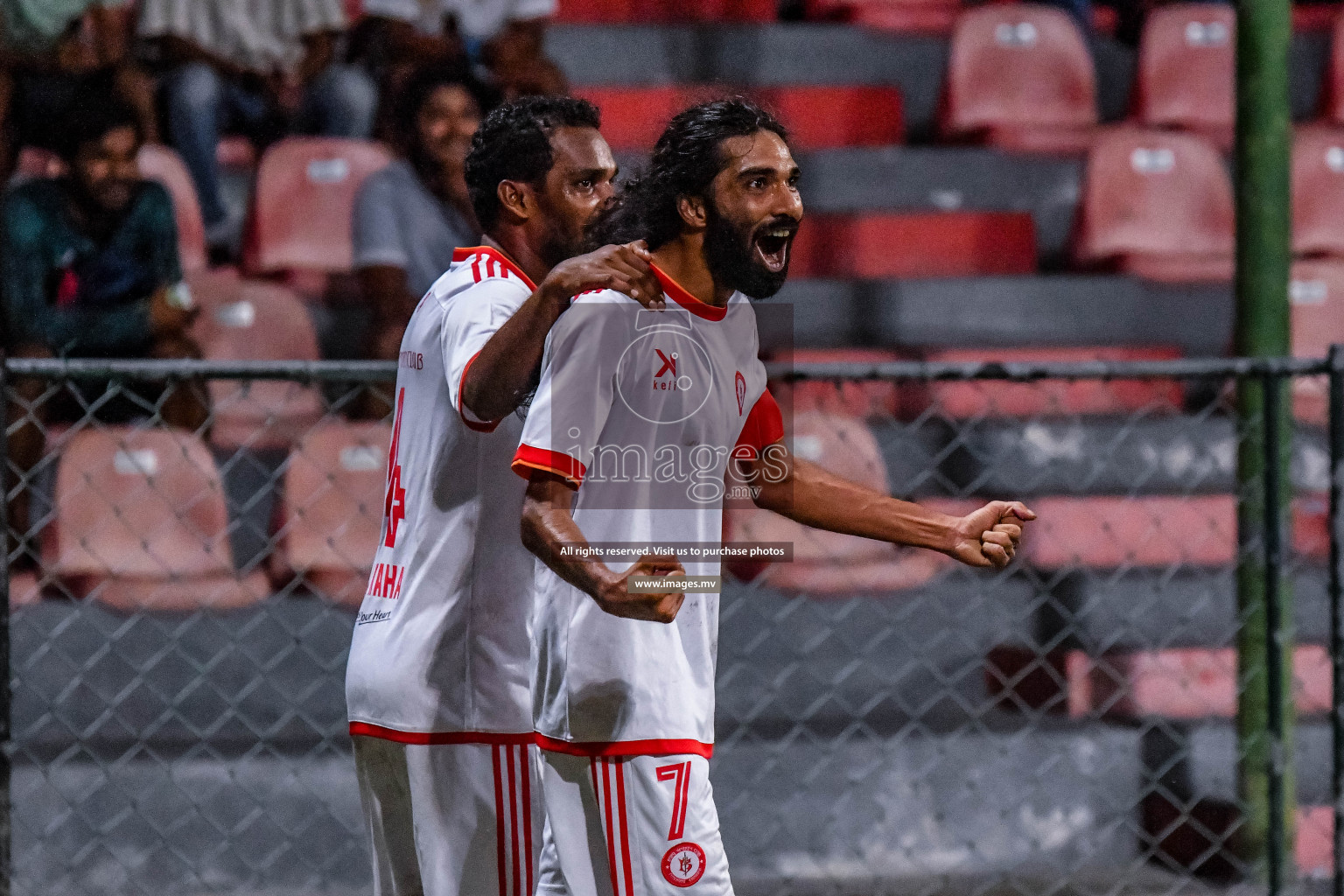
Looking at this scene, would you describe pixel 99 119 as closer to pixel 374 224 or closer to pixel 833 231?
pixel 374 224

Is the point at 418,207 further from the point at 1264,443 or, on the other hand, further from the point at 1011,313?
the point at 1264,443

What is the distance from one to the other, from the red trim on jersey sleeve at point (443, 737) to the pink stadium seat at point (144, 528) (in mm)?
1801

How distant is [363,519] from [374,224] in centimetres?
126

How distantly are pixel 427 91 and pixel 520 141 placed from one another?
315 cm

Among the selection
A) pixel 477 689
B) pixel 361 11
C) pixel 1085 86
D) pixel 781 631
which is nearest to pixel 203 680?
pixel 781 631

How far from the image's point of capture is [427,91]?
533 cm

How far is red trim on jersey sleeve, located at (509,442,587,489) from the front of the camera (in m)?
1.97

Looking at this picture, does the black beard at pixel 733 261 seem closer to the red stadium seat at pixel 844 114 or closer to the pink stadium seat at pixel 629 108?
the pink stadium seat at pixel 629 108

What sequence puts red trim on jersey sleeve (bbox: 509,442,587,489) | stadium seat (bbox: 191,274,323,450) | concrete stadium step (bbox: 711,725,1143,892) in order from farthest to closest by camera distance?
stadium seat (bbox: 191,274,323,450) → concrete stadium step (bbox: 711,725,1143,892) → red trim on jersey sleeve (bbox: 509,442,587,489)

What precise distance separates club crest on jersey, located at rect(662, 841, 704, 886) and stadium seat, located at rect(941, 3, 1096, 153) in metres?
4.80

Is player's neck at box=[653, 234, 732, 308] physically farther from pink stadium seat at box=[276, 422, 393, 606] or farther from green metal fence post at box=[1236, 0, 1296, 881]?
pink stadium seat at box=[276, 422, 393, 606]

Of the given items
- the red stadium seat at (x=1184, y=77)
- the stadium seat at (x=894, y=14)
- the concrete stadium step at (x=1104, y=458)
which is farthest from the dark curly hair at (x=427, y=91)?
the red stadium seat at (x=1184, y=77)

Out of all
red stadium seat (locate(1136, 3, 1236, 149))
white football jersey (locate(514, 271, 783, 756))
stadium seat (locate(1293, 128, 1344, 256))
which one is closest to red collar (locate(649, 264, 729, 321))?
white football jersey (locate(514, 271, 783, 756))

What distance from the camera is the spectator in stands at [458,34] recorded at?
5.82m
